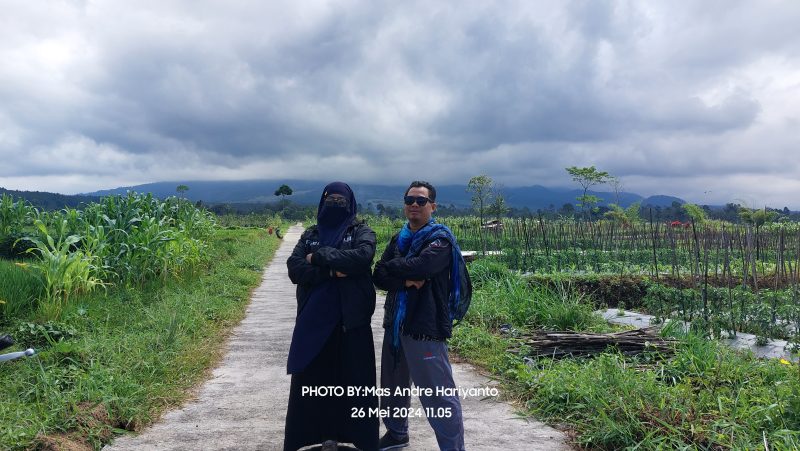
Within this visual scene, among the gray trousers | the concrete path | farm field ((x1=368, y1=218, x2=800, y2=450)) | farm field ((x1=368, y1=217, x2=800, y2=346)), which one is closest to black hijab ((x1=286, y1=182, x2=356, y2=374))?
the gray trousers

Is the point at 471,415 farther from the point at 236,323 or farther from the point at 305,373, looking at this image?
the point at 236,323

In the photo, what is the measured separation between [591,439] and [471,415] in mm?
881

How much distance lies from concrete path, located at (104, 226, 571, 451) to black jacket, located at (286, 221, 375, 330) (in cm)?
95

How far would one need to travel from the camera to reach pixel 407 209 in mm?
3285

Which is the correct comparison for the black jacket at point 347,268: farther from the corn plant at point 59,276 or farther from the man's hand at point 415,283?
the corn plant at point 59,276

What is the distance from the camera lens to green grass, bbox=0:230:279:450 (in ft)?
11.4

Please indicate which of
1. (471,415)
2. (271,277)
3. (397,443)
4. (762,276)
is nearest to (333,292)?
(397,443)

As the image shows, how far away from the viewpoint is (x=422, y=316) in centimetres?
310

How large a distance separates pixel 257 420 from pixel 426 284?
1.66 m

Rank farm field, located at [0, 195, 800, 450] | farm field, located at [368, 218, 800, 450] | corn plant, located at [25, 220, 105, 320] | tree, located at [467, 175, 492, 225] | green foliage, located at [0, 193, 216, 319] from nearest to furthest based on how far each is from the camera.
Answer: farm field, located at [368, 218, 800, 450], farm field, located at [0, 195, 800, 450], corn plant, located at [25, 220, 105, 320], green foliage, located at [0, 193, 216, 319], tree, located at [467, 175, 492, 225]

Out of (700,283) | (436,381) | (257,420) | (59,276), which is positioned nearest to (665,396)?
(436,381)

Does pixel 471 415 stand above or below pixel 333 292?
below

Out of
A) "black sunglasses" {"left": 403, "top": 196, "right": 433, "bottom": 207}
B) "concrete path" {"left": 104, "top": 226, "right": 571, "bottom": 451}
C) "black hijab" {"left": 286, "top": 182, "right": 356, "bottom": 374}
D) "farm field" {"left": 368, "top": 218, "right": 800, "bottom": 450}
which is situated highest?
"black sunglasses" {"left": 403, "top": 196, "right": 433, "bottom": 207}

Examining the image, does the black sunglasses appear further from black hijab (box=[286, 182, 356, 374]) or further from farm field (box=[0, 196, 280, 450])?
farm field (box=[0, 196, 280, 450])
